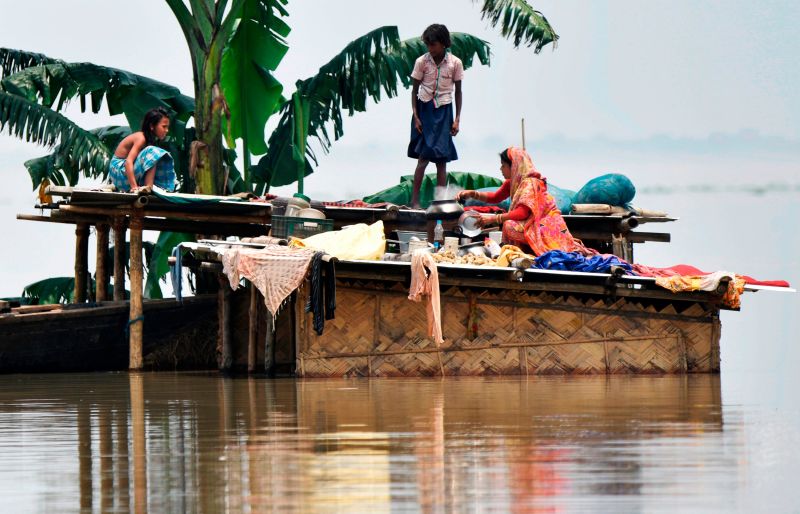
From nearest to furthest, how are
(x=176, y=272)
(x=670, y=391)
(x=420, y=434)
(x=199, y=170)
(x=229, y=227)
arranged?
(x=420, y=434) < (x=670, y=391) < (x=176, y=272) < (x=229, y=227) < (x=199, y=170)

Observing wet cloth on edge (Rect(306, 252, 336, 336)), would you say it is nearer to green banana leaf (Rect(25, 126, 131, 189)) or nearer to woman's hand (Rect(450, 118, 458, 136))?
woman's hand (Rect(450, 118, 458, 136))

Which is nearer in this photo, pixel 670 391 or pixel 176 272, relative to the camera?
pixel 670 391

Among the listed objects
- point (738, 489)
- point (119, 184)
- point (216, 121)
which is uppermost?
point (216, 121)

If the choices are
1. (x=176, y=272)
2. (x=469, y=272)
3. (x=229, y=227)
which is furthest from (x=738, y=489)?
(x=229, y=227)

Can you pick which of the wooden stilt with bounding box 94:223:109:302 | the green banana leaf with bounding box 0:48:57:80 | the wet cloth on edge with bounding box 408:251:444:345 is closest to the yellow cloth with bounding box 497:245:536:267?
the wet cloth on edge with bounding box 408:251:444:345

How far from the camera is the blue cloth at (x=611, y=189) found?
49.7 feet

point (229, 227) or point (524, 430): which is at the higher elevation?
point (229, 227)

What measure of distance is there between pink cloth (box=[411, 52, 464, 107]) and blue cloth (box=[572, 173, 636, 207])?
1.77m

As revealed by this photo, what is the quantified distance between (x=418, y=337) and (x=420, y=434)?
5.57m

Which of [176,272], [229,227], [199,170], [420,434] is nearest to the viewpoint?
[420,434]

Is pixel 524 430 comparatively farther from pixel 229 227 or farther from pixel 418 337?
pixel 229 227

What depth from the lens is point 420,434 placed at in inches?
295

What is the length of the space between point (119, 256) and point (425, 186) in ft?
17.9

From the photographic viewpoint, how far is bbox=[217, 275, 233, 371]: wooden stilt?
49.2ft
